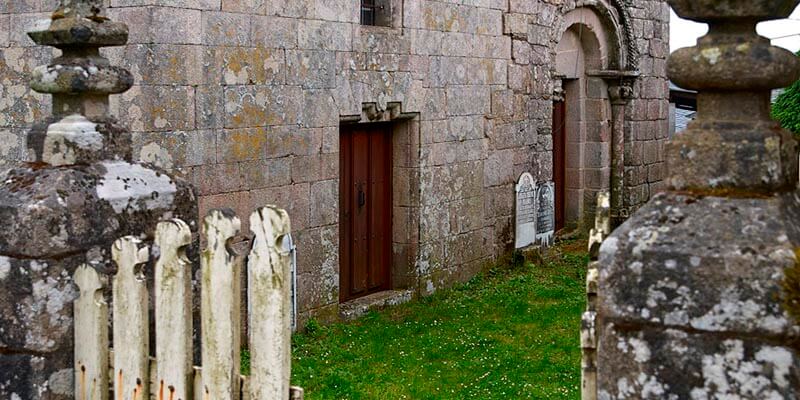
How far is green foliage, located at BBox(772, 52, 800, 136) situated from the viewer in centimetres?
1336

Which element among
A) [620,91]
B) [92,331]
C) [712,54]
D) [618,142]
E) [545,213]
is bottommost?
[545,213]

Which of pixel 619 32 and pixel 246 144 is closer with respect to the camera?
pixel 246 144

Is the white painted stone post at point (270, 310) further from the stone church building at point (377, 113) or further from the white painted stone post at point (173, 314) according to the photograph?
the stone church building at point (377, 113)

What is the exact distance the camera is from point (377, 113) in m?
9.08

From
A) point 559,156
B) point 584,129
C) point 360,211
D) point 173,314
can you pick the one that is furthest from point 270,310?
point 584,129

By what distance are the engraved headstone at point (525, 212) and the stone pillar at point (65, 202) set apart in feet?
27.0

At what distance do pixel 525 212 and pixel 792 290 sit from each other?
379 inches

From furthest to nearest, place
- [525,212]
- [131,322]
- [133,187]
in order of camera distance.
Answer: [525,212] → [133,187] → [131,322]

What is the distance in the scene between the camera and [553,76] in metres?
12.3

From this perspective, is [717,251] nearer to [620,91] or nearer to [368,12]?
[368,12]

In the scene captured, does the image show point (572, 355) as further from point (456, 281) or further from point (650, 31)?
point (650, 31)

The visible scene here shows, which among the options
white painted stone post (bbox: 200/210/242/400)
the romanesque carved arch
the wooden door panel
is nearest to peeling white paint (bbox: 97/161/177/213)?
white painted stone post (bbox: 200/210/242/400)

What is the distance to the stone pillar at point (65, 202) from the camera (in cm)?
311

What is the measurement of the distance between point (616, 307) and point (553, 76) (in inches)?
406
